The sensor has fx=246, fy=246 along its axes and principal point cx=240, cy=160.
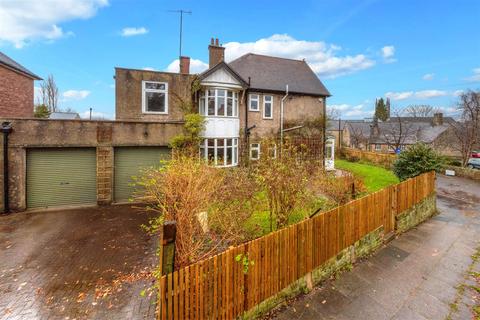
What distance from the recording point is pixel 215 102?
15.0 m

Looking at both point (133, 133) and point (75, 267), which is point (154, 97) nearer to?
point (133, 133)

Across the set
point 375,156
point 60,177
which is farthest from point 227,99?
point 375,156

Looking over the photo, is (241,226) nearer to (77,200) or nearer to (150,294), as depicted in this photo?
(150,294)

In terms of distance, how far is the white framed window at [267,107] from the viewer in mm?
17828

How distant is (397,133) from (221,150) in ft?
130

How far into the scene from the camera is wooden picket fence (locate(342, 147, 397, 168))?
81.8 feet

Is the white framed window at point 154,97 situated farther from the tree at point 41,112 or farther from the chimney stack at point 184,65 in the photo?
the tree at point 41,112

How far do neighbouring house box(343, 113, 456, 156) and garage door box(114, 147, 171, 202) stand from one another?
3625cm

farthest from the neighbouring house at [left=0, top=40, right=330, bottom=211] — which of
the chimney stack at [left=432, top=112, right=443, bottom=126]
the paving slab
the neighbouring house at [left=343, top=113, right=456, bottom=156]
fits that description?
the chimney stack at [left=432, top=112, right=443, bottom=126]

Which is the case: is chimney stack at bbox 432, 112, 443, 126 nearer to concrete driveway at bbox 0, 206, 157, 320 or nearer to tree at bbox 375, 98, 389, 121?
tree at bbox 375, 98, 389, 121

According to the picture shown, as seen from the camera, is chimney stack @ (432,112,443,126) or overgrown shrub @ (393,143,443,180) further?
chimney stack @ (432,112,443,126)

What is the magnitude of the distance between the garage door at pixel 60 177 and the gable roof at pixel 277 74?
1115 centimetres

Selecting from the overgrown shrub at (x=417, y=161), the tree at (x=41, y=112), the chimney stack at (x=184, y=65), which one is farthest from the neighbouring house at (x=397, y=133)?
the tree at (x=41, y=112)

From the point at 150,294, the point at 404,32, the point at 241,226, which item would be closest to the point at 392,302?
the point at 241,226
